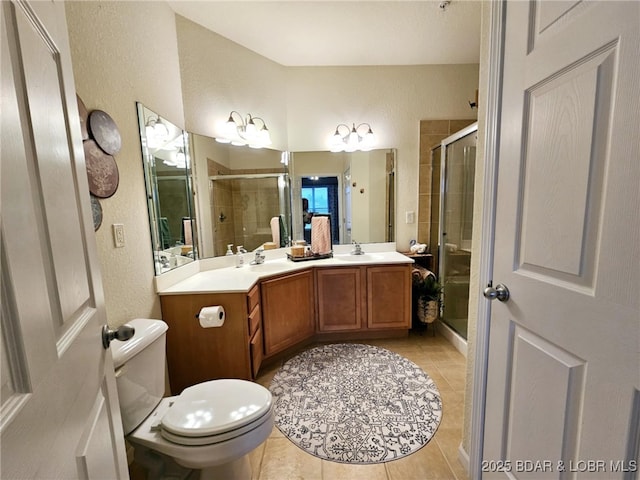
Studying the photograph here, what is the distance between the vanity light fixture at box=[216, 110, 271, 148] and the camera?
2164 mm

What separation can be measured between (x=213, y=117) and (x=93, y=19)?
0.96 meters

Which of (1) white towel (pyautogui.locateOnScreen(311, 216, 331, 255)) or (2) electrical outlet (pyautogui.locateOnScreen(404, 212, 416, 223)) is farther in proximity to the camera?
(2) electrical outlet (pyautogui.locateOnScreen(404, 212, 416, 223))

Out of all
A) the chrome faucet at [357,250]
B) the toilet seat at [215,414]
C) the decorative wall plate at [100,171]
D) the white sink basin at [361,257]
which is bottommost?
the toilet seat at [215,414]

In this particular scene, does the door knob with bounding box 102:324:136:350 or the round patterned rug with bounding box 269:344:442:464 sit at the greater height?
the door knob with bounding box 102:324:136:350

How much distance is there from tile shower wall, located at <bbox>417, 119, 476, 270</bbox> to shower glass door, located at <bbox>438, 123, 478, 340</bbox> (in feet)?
0.30

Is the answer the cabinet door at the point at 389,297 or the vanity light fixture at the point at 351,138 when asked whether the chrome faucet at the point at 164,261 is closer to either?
the cabinet door at the point at 389,297

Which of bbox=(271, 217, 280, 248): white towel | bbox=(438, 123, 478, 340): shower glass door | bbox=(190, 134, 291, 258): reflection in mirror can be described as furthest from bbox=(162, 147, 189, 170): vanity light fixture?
bbox=(438, 123, 478, 340): shower glass door

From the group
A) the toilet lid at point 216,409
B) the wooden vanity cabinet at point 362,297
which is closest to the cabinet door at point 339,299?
the wooden vanity cabinet at point 362,297

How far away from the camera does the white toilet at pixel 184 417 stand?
99 cm

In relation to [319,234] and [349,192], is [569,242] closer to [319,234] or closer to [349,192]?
[319,234]

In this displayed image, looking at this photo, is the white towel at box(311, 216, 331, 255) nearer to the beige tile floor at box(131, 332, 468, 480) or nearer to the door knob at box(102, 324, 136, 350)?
the beige tile floor at box(131, 332, 468, 480)

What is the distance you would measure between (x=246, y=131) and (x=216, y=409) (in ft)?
6.68

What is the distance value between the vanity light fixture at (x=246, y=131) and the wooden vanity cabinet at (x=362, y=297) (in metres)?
1.28

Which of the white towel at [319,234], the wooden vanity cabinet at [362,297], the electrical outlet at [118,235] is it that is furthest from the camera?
the white towel at [319,234]
